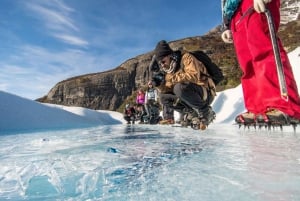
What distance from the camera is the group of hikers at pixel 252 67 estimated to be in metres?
2.32

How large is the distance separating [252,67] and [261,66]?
1.20ft

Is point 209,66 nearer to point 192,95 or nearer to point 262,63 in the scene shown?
point 192,95

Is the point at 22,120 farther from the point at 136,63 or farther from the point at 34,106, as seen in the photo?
the point at 136,63

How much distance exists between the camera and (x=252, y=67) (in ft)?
9.16

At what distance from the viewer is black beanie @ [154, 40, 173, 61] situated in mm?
3826

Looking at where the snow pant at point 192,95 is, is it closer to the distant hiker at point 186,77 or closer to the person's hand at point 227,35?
the distant hiker at point 186,77

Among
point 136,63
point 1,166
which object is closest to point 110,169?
point 1,166

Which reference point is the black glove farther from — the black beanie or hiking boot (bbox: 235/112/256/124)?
hiking boot (bbox: 235/112/256/124)

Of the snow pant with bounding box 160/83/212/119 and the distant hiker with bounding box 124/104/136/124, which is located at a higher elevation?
the distant hiker with bounding box 124/104/136/124

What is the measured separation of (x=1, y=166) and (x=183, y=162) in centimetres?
135

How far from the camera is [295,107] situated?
222 cm

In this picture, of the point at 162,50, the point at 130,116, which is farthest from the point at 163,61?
the point at 130,116

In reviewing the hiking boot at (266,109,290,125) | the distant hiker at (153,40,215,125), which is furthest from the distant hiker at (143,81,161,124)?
the hiking boot at (266,109,290,125)

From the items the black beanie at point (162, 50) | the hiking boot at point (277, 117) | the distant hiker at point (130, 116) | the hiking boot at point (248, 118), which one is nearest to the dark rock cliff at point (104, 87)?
the distant hiker at point (130, 116)
